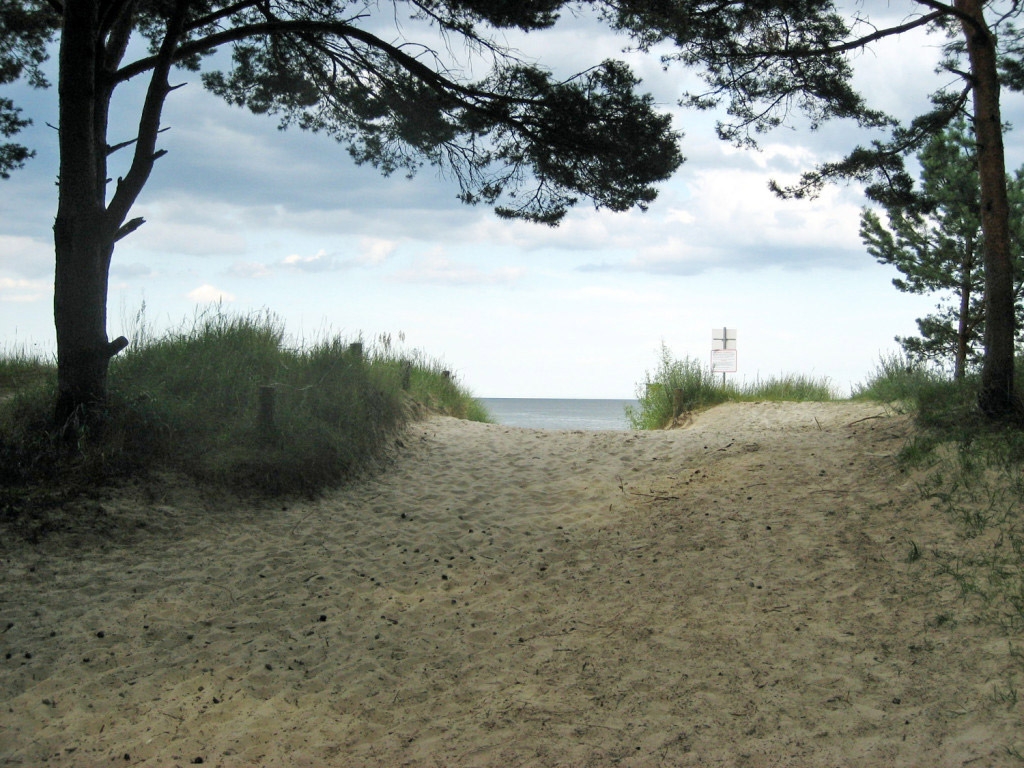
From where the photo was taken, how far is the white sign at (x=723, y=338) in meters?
17.4

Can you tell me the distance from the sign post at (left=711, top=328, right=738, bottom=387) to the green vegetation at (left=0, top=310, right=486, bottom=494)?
8.53 m

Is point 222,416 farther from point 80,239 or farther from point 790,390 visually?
point 790,390

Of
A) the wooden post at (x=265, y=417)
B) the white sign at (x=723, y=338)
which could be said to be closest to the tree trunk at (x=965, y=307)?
the white sign at (x=723, y=338)

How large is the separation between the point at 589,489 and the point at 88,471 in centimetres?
495

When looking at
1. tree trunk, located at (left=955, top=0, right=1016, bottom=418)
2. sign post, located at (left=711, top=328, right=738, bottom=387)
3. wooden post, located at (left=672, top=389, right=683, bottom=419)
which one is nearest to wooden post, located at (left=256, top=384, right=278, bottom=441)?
tree trunk, located at (left=955, top=0, right=1016, bottom=418)

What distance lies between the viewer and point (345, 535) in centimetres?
714

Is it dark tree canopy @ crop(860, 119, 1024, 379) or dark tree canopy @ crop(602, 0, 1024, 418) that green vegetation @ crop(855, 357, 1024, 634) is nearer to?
dark tree canopy @ crop(602, 0, 1024, 418)

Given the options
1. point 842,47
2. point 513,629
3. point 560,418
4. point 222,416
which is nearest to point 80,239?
point 222,416

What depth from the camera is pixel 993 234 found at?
812 centimetres

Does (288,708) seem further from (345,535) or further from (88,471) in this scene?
(88,471)

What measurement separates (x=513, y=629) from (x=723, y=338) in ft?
43.5

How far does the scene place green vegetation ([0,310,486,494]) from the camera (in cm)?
760

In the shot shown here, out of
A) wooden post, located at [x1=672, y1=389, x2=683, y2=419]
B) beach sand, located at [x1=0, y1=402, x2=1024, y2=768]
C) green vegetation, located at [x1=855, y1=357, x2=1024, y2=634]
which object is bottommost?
beach sand, located at [x1=0, y1=402, x2=1024, y2=768]

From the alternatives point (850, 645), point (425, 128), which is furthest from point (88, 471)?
point (850, 645)
